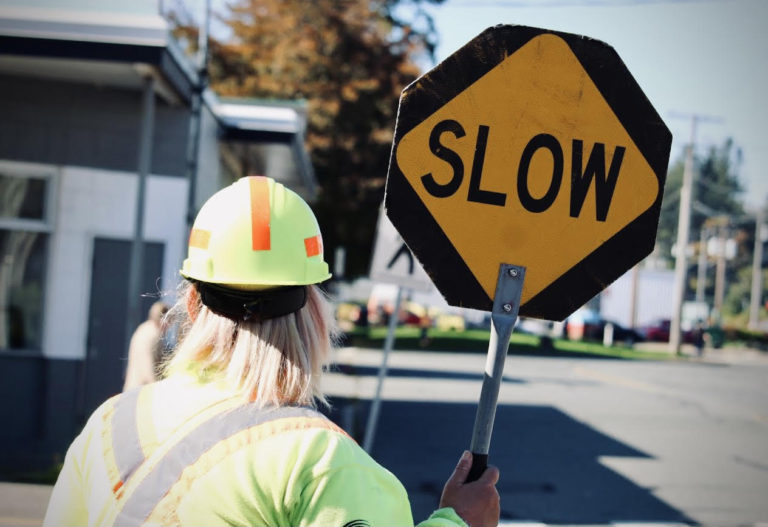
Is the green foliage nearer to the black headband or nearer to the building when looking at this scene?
the building

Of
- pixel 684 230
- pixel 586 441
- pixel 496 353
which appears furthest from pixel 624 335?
pixel 496 353

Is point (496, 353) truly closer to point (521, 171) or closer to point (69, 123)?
point (521, 171)

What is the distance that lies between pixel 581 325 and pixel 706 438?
3752 cm

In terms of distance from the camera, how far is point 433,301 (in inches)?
2680

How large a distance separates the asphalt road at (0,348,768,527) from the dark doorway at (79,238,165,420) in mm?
1833

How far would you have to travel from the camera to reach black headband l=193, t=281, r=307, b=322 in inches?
68.8

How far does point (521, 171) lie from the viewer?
191 cm

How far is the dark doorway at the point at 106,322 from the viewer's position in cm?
939

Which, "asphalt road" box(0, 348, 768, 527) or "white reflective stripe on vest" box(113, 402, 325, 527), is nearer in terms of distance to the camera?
"white reflective stripe on vest" box(113, 402, 325, 527)

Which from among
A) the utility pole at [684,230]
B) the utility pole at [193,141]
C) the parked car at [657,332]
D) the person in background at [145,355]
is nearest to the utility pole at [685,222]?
the utility pole at [684,230]

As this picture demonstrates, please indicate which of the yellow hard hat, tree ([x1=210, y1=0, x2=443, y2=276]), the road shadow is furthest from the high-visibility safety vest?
tree ([x1=210, y1=0, x2=443, y2=276])

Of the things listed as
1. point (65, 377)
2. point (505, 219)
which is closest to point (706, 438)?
point (65, 377)

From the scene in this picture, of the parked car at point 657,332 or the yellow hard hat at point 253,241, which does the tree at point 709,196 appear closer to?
the parked car at point 657,332

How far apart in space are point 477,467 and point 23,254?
8.76m
